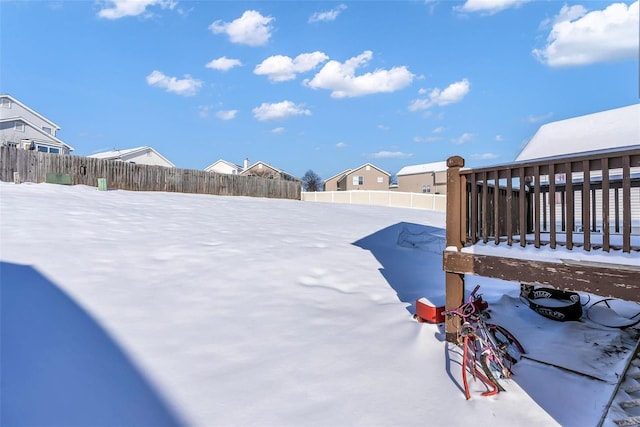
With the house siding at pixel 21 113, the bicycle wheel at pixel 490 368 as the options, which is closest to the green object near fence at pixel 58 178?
the bicycle wheel at pixel 490 368

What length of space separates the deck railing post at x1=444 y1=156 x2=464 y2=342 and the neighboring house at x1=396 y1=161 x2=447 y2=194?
31.8 m

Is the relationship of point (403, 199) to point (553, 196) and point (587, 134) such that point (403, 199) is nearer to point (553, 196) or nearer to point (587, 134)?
point (587, 134)

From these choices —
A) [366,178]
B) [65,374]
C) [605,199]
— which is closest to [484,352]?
[605,199]

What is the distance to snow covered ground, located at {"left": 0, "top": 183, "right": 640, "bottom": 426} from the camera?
218 cm

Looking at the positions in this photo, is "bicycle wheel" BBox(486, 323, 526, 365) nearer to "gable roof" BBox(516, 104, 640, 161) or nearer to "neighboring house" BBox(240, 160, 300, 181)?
"gable roof" BBox(516, 104, 640, 161)

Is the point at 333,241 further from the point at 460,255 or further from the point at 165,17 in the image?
the point at 165,17

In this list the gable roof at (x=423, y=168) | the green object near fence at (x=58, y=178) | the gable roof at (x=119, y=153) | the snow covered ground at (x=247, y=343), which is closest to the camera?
the snow covered ground at (x=247, y=343)

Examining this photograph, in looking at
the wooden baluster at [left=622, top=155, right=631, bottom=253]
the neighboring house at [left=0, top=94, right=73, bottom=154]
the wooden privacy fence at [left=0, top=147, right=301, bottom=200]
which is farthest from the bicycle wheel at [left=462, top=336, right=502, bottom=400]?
the neighboring house at [left=0, top=94, right=73, bottom=154]

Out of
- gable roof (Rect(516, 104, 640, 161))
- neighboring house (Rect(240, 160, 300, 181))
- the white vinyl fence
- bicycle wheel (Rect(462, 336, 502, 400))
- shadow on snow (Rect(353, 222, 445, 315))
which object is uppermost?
neighboring house (Rect(240, 160, 300, 181))

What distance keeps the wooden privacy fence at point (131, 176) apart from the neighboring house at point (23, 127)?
1239 centimetres

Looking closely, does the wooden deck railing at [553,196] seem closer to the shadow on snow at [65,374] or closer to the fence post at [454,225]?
the fence post at [454,225]

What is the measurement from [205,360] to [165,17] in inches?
642

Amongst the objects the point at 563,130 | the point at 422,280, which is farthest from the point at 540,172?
the point at 563,130

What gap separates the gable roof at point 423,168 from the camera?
115 feet
